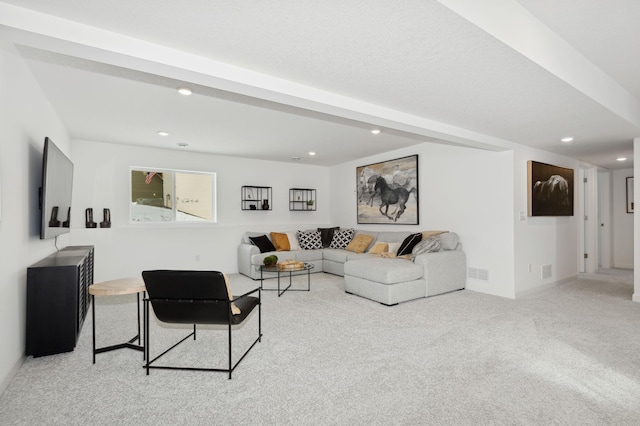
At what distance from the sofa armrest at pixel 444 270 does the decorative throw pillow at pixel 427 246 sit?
0.30 ft

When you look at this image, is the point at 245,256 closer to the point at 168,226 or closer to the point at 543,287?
the point at 168,226

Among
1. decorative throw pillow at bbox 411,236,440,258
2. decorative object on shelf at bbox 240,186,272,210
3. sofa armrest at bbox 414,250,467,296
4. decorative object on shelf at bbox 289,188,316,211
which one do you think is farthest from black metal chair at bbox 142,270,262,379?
decorative object on shelf at bbox 289,188,316,211

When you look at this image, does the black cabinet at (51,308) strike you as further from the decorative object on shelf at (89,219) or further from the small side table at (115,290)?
the decorative object on shelf at (89,219)

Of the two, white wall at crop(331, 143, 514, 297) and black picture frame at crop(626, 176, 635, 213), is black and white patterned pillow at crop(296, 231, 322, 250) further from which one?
black picture frame at crop(626, 176, 635, 213)

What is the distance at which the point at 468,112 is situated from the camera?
10.6ft

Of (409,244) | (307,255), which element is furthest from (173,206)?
(409,244)

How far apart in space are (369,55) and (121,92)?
95.8 inches

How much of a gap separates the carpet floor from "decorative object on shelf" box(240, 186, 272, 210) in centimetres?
329

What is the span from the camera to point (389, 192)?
20.9 ft

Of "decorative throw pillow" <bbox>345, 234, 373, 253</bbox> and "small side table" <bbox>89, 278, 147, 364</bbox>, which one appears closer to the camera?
"small side table" <bbox>89, 278, 147, 364</bbox>

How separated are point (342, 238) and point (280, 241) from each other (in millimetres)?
1286

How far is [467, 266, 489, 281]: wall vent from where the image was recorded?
489 cm

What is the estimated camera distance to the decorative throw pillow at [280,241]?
21.1ft

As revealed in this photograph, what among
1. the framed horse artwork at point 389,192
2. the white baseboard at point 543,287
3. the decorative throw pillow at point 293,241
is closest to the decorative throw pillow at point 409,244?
the framed horse artwork at point 389,192
